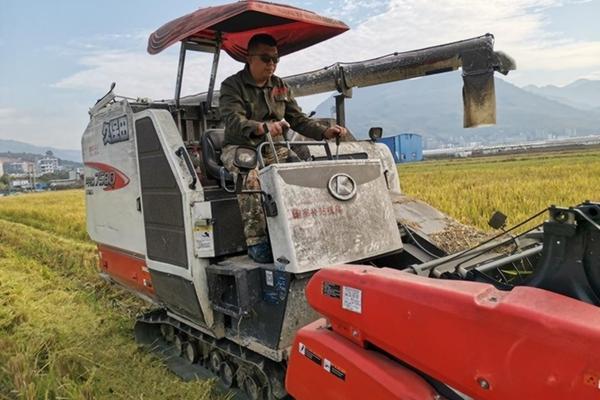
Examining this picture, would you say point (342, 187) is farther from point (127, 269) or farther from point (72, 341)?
point (72, 341)

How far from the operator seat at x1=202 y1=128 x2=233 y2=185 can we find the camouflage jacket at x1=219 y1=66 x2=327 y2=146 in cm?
22

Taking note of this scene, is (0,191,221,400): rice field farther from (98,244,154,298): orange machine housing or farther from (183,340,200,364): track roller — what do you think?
(98,244,154,298): orange machine housing

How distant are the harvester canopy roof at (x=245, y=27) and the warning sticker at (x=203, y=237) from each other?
4.31 feet

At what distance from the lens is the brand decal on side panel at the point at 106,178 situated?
4.46 metres

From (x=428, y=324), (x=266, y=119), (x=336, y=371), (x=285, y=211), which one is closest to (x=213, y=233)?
(x=285, y=211)

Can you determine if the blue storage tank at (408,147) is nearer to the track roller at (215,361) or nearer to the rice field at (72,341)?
the rice field at (72,341)

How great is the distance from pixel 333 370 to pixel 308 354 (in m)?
0.21

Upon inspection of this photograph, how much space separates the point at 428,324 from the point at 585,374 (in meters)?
0.52

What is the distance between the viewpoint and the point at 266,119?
3902 mm

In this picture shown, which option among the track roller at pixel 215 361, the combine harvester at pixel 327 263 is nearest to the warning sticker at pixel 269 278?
the combine harvester at pixel 327 263

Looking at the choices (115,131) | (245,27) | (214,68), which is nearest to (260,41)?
(245,27)

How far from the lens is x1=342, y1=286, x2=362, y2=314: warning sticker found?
205cm

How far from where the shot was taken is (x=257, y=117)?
3.83 meters

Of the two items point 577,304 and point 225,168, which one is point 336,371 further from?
point 225,168
